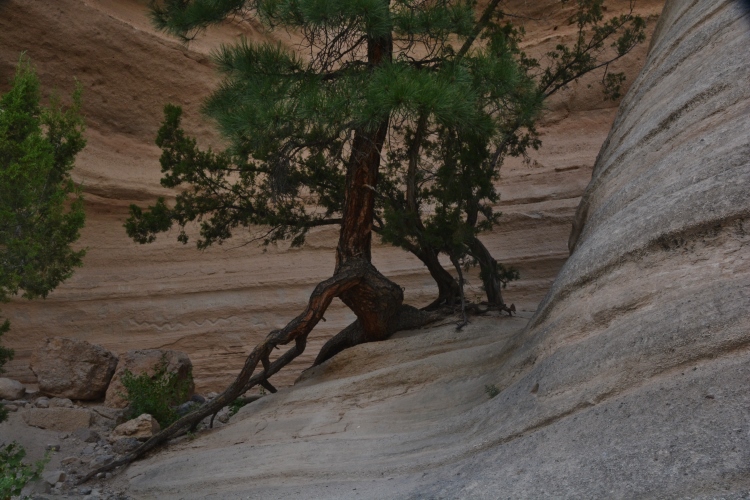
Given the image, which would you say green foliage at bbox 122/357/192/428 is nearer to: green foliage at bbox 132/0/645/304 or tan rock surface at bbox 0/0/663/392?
green foliage at bbox 132/0/645/304

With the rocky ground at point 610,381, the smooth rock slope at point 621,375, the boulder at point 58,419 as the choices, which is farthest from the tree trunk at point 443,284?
the boulder at point 58,419

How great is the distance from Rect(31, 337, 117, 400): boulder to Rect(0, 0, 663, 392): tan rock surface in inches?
49.0

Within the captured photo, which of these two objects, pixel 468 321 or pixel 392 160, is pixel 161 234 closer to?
pixel 392 160

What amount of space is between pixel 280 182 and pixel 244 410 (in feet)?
7.42

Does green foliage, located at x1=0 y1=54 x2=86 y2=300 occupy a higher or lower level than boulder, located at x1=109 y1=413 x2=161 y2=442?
higher

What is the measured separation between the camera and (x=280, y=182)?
8.19 metres

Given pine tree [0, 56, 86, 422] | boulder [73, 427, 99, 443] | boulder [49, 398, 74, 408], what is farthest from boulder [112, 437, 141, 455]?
boulder [49, 398, 74, 408]

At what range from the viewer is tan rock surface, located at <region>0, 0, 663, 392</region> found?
43.0 ft

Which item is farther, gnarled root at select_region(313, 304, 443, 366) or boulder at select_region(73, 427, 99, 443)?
gnarled root at select_region(313, 304, 443, 366)

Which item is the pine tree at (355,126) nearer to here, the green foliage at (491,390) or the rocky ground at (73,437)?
the rocky ground at (73,437)

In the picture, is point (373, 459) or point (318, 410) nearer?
point (373, 459)

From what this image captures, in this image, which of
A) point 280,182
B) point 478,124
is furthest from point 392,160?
point 478,124

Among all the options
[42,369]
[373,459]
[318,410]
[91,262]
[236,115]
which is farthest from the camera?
[91,262]

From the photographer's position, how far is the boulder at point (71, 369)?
11180 millimetres
